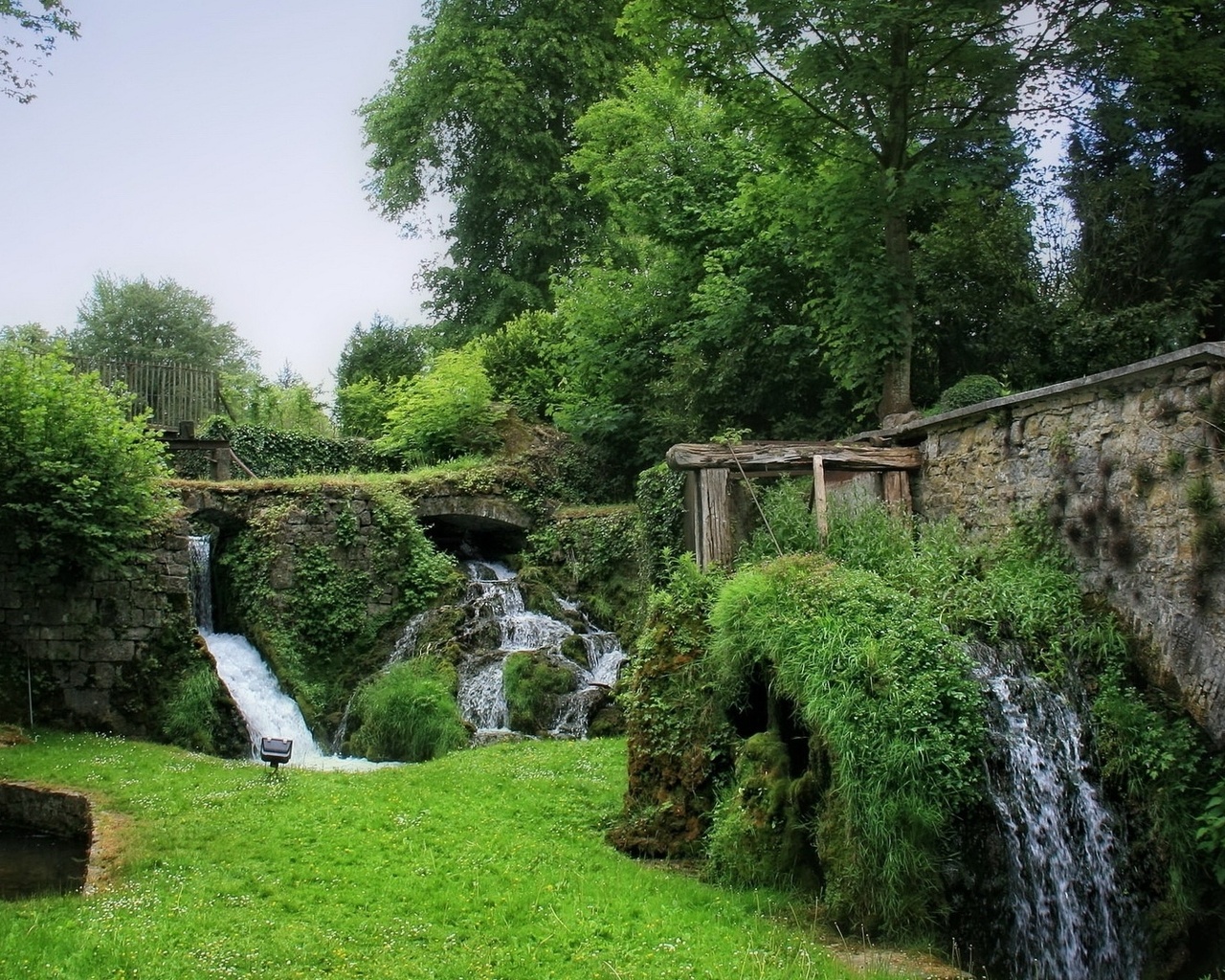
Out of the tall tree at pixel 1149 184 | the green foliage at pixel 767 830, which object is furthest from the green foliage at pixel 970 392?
the green foliage at pixel 767 830

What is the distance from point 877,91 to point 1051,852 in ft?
27.5

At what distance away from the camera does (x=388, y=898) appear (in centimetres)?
641

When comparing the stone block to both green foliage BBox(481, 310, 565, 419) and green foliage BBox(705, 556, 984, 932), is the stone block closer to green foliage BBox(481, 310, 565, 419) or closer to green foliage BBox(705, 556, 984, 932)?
green foliage BBox(705, 556, 984, 932)

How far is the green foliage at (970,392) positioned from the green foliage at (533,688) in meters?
5.56

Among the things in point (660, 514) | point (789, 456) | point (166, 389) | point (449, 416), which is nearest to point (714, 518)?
point (789, 456)

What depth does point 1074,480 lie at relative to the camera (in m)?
8.64

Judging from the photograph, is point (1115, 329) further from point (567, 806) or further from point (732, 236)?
point (567, 806)

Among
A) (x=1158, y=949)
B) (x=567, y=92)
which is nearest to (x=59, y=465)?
(x=1158, y=949)

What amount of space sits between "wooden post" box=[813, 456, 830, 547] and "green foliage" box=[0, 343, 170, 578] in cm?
789

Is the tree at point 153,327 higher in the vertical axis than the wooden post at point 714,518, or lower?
higher

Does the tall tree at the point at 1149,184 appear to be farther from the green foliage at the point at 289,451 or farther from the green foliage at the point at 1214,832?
the green foliage at the point at 289,451

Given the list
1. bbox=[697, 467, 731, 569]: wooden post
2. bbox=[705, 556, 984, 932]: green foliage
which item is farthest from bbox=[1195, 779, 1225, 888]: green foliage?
bbox=[697, 467, 731, 569]: wooden post

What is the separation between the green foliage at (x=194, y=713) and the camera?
11.7 meters

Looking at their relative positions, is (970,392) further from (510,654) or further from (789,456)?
(510,654)
